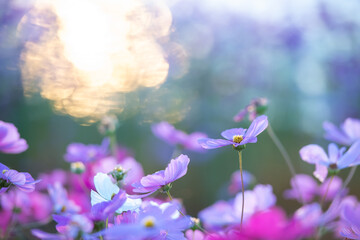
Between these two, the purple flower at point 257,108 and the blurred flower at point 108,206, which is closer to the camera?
the blurred flower at point 108,206

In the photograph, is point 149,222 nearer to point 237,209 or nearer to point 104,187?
point 104,187

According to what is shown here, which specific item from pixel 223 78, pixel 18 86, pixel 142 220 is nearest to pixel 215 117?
pixel 223 78

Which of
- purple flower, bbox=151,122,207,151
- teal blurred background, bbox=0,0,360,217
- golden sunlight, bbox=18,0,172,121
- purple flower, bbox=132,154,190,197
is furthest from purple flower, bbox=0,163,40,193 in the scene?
teal blurred background, bbox=0,0,360,217

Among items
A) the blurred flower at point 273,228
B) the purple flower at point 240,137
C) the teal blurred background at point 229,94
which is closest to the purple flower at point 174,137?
the purple flower at point 240,137

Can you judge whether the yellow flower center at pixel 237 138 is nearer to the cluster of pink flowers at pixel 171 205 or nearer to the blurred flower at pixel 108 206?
the cluster of pink flowers at pixel 171 205

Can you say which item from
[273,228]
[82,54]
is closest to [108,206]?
[273,228]

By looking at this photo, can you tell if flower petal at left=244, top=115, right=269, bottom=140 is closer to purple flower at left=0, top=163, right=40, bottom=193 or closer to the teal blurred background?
purple flower at left=0, top=163, right=40, bottom=193
